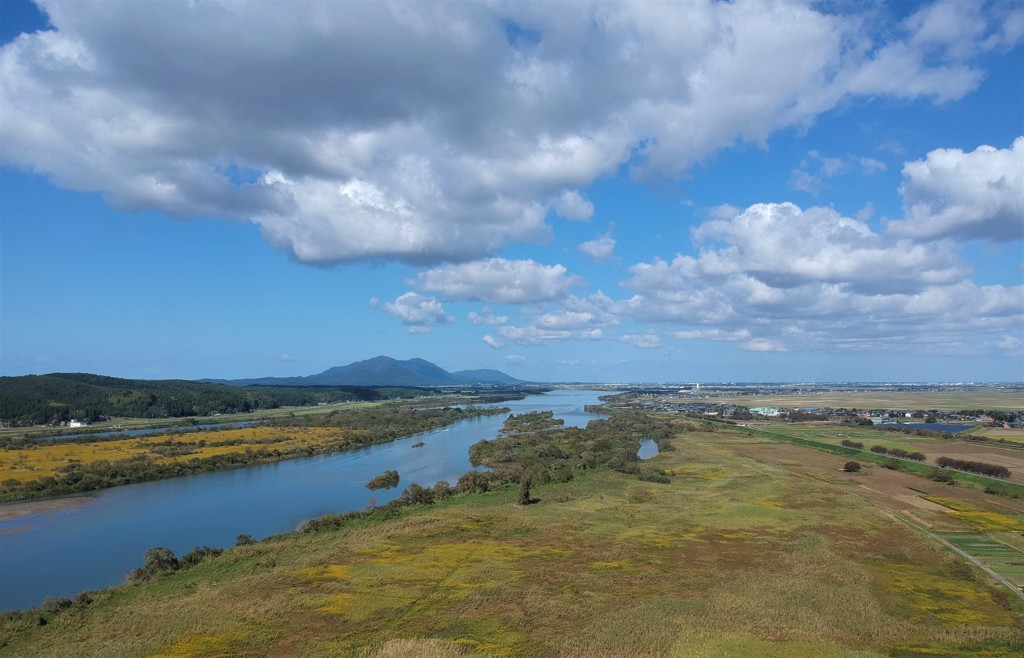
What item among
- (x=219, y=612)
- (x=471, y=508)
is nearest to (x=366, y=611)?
(x=219, y=612)

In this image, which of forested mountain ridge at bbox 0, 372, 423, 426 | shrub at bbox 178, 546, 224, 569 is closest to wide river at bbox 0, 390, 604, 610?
shrub at bbox 178, 546, 224, 569

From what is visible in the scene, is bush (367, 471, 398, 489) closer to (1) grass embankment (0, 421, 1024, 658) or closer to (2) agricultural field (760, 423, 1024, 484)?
(1) grass embankment (0, 421, 1024, 658)

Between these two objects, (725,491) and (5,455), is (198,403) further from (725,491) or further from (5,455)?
(725,491)

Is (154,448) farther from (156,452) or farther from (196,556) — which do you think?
(196,556)

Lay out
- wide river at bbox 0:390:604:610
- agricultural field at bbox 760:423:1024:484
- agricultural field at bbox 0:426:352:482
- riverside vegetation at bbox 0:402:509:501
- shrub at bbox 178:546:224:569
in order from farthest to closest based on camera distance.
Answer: agricultural field at bbox 760:423:1024:484 < agricultural field at bbox 0:426:352:482 < riverside vegetation at bbox 0:402:509:501 < wide river at bbox 0:390:604:610 < shrub at bbox 178:546:224:569

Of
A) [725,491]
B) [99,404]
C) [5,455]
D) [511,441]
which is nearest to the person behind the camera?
[725,491]

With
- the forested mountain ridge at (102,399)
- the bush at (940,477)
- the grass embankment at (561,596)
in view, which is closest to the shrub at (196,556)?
the grass embankment at (561,596)
